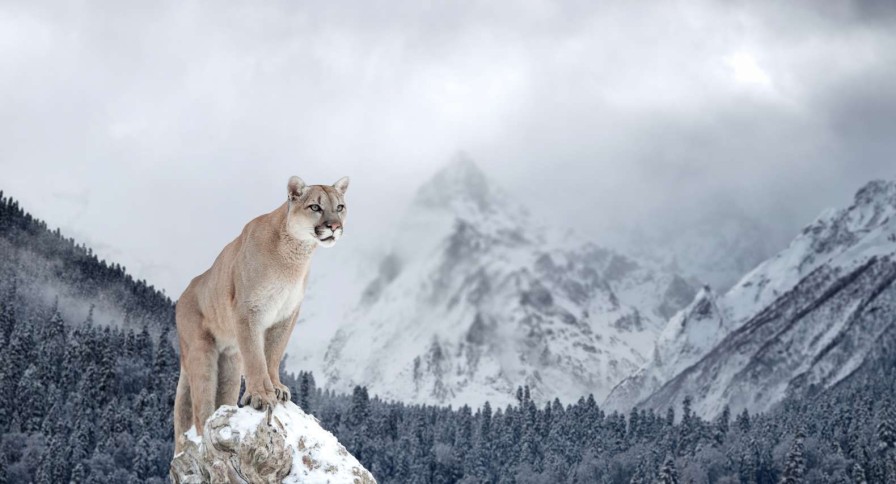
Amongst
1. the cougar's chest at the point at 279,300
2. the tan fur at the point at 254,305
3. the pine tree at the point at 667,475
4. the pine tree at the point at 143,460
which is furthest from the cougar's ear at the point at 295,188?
the pine tree at the point at 667,475

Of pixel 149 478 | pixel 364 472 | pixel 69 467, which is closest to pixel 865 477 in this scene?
pixel 149 478

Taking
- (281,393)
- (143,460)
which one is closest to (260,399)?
(281,393)

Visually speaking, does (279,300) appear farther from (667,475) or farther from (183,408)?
(667,475)

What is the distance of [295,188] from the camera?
2114 cm

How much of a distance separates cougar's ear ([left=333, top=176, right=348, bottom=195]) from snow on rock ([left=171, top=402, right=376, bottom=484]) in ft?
15.5

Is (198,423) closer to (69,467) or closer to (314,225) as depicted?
(314,225)

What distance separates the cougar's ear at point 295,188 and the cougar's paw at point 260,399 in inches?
158

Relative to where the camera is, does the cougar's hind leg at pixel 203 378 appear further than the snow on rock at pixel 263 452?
Yes

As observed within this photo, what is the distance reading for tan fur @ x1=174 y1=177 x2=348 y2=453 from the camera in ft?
69.3

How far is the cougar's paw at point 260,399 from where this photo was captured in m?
21.2

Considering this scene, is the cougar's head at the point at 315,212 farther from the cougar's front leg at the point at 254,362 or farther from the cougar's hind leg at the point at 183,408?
the cougar's hind leg at the point at 183,408

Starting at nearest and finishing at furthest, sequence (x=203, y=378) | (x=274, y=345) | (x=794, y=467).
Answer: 1. (x=274, y=345)
2. (x=203, y=378)
3. (x=794, y=467)

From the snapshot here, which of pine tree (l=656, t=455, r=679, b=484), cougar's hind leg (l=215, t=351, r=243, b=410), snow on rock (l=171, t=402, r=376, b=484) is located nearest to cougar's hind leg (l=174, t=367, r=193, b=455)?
cougar's hind leg (l=215, t=351, r=243, b=410)

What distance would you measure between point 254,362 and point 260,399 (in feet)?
2.50
